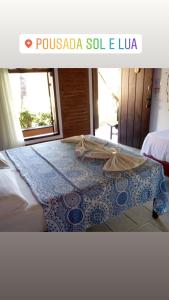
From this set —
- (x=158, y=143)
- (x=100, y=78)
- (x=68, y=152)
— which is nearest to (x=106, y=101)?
(x=100, y=78)

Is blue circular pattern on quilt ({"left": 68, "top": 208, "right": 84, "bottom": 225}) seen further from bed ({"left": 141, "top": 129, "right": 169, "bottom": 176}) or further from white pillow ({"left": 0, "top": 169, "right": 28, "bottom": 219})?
bed ({"left": 141, "top": 129, "right": 169, "bottom": 176})

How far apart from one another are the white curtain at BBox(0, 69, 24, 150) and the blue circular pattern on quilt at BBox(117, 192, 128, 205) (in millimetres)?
2255

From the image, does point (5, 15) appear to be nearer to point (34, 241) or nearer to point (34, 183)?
point (34, 241)

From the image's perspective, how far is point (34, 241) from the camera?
88 centimetres

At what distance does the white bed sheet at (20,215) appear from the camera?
4.68ft

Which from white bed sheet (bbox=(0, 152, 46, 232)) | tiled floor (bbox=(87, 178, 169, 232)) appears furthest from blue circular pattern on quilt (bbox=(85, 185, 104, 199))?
tiled floor (bbox=(87, 178, 169, 232))

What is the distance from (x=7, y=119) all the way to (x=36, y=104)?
100 centimetres

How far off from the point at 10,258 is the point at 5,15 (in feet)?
2.68

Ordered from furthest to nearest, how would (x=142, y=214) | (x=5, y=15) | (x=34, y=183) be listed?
(x=142, y=214), (x=34, y=183), (x=5, y=15)

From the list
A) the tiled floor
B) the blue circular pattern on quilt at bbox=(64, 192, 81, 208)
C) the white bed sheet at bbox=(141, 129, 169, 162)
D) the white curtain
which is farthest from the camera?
the white curtain

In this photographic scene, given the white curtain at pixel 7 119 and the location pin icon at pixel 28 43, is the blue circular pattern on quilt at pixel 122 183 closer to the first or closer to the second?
the location pin icon at pixel 28 43

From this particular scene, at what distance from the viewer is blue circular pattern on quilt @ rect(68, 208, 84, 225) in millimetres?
1585

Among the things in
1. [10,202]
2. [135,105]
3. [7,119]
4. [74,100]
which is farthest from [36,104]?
[10,202]

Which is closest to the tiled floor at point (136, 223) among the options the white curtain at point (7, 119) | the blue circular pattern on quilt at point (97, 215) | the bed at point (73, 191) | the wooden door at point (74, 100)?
the bed at point (73, 191)
